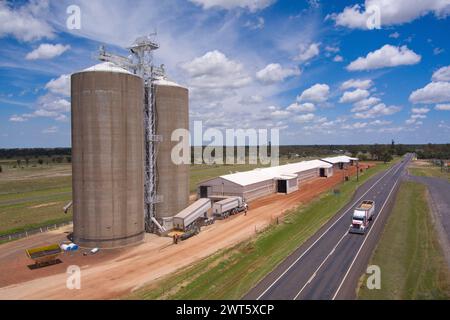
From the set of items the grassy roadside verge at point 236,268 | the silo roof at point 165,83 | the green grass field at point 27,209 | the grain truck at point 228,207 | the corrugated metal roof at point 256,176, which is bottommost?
the green grass field at point 27,209

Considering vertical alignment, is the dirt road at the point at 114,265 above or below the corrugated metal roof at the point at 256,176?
below

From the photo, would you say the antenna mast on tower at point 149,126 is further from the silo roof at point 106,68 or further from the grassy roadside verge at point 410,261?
the grassy roadside verge at point 410,261

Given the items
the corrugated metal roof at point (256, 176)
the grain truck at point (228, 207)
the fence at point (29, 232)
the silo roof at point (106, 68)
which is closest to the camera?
the silo roof at point (106, 68)

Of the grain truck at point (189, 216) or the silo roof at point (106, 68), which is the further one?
the grain truck at point (189, 216)

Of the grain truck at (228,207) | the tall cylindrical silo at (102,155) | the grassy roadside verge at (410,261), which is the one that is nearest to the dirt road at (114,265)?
the grain truck at (228,207)

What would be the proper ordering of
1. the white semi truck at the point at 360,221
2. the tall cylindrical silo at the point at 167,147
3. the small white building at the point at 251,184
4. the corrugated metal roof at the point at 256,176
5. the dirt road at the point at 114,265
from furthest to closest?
A: the corrugated metal roof at the point at 256,176, the small white building at the point at 251,184, the tall cylindrical silo at the point at 167,147, the white semi truck at the point at 360,221, the dirt road at the point at 114,265

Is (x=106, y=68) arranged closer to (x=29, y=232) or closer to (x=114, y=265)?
(x=114, y=265)

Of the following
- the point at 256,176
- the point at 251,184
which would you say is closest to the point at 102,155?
the point at 251,184
